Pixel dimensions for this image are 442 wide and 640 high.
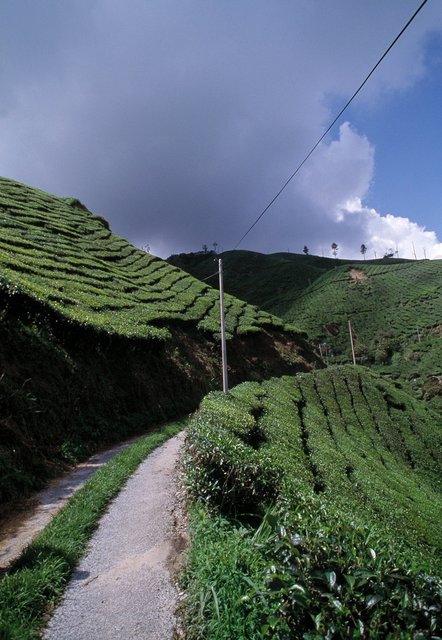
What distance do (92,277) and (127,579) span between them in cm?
2241

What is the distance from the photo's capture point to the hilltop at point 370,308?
60188 millimetres

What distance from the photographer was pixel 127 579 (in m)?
4.82

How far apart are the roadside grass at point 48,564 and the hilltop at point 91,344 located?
5.60 feet

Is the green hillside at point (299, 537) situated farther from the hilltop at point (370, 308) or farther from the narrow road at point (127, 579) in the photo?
the hilltop at point (370, 308)

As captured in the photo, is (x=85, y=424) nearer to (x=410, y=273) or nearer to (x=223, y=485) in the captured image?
(x=223, y=485)

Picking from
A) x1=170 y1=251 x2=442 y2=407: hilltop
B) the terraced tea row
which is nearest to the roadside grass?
the terraced tea row

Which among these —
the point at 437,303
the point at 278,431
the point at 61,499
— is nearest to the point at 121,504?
the point at 61,499

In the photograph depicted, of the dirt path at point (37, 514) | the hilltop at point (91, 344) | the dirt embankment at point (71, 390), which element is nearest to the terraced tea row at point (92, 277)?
the hilltop at point (91, 344)

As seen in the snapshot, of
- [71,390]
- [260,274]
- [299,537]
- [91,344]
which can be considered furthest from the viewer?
[260,274]

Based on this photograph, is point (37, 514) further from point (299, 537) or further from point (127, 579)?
point (299, 537)

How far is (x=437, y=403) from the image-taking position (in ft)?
149

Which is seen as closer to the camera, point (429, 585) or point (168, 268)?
point (429, 585)

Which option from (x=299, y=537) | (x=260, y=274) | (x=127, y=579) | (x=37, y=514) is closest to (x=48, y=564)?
(x=127, y=579)

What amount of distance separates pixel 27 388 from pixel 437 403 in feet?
158
